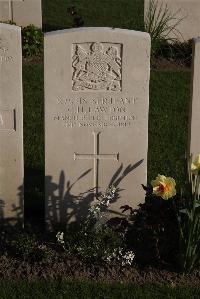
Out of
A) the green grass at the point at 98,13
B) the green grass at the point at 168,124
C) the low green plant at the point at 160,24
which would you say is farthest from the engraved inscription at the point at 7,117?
the green grass at the point at 98,13

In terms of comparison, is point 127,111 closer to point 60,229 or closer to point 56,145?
point 56,145

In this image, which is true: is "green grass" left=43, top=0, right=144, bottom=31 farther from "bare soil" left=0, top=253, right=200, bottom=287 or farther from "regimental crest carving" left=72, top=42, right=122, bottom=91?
"bare soil" left=0, top=253, right=200, bottom=287

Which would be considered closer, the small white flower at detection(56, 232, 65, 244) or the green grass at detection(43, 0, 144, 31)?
the small white flower at detection(56, 232, 65, 244)

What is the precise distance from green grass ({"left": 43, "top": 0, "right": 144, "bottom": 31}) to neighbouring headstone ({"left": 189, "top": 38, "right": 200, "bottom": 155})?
7.52 m

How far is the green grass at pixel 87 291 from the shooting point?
532 centimetres

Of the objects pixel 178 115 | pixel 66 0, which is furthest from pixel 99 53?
pixel 66 0

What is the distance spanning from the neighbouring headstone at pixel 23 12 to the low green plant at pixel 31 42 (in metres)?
0.92

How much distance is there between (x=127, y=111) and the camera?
19.0 ft

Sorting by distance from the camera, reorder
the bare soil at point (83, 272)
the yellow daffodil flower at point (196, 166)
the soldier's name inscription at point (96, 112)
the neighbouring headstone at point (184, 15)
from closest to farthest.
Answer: the yellow daffodil flower at point (196, 166), the bare soil at point (83, 272), the soldier's name inscription at point (96, 112), the neighbouring headstone at point (184, 15)

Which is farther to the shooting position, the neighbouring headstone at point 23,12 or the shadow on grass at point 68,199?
the neighbouring headstone at point 23,12

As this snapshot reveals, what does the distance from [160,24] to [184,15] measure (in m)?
0.67

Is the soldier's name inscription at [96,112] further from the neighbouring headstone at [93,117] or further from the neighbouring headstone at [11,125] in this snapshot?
the neighbouring headstone at [11,125]

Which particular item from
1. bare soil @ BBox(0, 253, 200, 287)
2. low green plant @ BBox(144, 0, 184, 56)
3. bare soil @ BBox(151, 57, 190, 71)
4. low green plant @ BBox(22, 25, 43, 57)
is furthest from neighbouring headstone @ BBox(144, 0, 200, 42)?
bare soil @ BBox(0, 253, 200, 287)

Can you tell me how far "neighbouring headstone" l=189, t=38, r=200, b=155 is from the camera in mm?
5578
